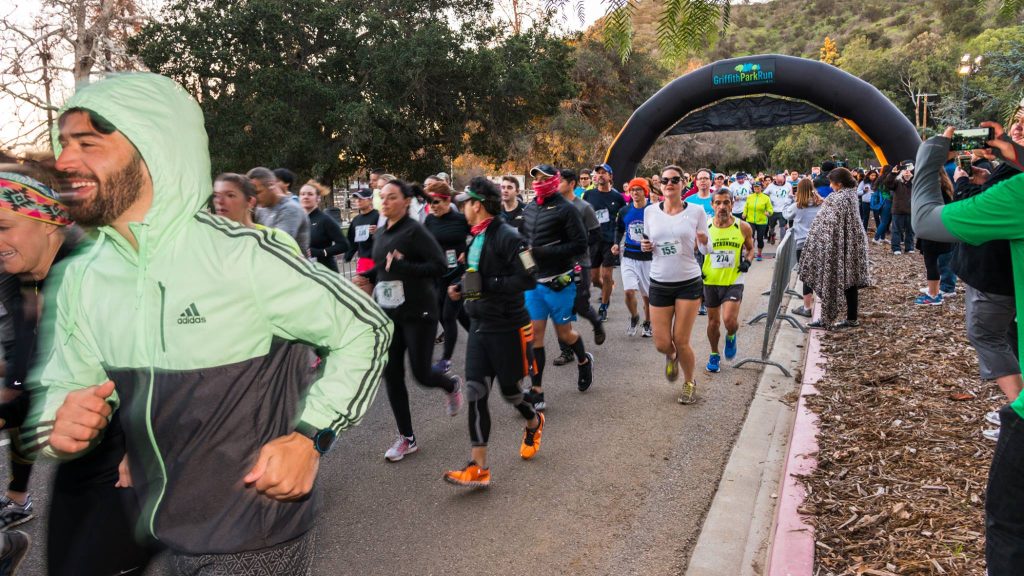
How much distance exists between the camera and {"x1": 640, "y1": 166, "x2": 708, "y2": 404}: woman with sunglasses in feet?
19.5

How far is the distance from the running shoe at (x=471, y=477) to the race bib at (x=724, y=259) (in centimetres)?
394

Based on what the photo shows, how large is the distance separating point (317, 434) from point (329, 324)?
0.27 metres

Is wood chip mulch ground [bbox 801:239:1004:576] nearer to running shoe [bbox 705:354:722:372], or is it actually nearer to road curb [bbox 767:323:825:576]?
road curb [bbox 767:323:825:576]

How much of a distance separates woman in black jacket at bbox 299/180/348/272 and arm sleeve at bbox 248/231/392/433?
5999mm

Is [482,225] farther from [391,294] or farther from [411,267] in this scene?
[391,294]

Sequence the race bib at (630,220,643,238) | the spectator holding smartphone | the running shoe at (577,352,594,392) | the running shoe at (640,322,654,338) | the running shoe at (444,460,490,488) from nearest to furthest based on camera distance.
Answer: the spectator holding smartphone < the running shoe at (444,460,490,488) < the running shoe at (577,352,594,392) < the race bib at (630,220,643,238) < the running shoe at (640,322,654,338)

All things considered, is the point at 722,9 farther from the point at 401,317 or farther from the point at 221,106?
the point at 221,106

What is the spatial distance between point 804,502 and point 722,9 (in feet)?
9.15

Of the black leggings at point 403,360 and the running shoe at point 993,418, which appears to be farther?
the black leggings at point 403,360

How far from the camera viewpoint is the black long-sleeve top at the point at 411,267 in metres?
5.04

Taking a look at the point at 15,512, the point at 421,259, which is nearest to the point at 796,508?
the point at 421,259

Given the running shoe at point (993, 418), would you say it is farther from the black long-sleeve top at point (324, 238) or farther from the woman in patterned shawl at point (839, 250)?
the black long-sleeve top at point (324, 238)

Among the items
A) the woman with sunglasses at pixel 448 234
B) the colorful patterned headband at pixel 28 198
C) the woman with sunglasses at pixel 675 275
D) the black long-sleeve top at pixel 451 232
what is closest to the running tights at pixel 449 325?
the woman with sunglasses at pixel 448 234

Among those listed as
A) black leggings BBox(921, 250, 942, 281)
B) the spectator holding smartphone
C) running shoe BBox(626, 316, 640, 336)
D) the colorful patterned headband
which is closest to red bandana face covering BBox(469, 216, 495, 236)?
the colorful patterned headband
